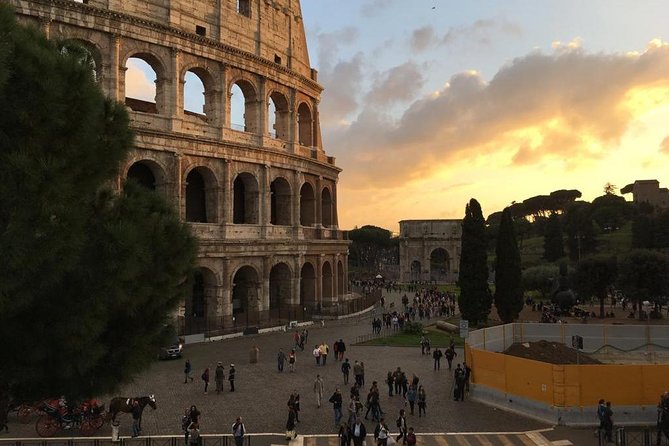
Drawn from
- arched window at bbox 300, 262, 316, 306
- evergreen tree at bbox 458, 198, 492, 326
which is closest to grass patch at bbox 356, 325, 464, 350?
evergreen tree at bbox 458, 198, 492, 326

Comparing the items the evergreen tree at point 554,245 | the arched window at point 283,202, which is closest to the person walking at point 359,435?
the arched window at point 283,202

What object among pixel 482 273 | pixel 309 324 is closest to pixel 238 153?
pixel 309 324

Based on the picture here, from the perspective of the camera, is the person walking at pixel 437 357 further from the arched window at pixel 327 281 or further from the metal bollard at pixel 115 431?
the arched window at pixel 327 281

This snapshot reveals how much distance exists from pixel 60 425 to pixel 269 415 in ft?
19.1

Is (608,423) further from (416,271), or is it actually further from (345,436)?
(416,271)

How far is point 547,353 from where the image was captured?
22.5 metres

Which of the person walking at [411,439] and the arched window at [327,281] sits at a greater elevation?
the arched window at [327,281]

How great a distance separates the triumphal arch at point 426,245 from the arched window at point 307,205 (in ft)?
145

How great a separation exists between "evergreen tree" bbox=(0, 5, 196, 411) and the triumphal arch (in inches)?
2894

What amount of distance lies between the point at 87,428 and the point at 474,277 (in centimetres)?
2461

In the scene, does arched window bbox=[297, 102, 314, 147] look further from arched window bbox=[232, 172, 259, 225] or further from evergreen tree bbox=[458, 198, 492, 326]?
evergreen tree bbox=[458, 198, 492, 326]

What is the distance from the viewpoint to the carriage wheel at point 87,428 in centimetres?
1462

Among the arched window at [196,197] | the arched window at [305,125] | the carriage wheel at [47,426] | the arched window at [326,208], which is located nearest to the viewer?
the carriage wheel at [47,426]

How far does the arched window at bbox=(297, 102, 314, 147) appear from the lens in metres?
40.5
